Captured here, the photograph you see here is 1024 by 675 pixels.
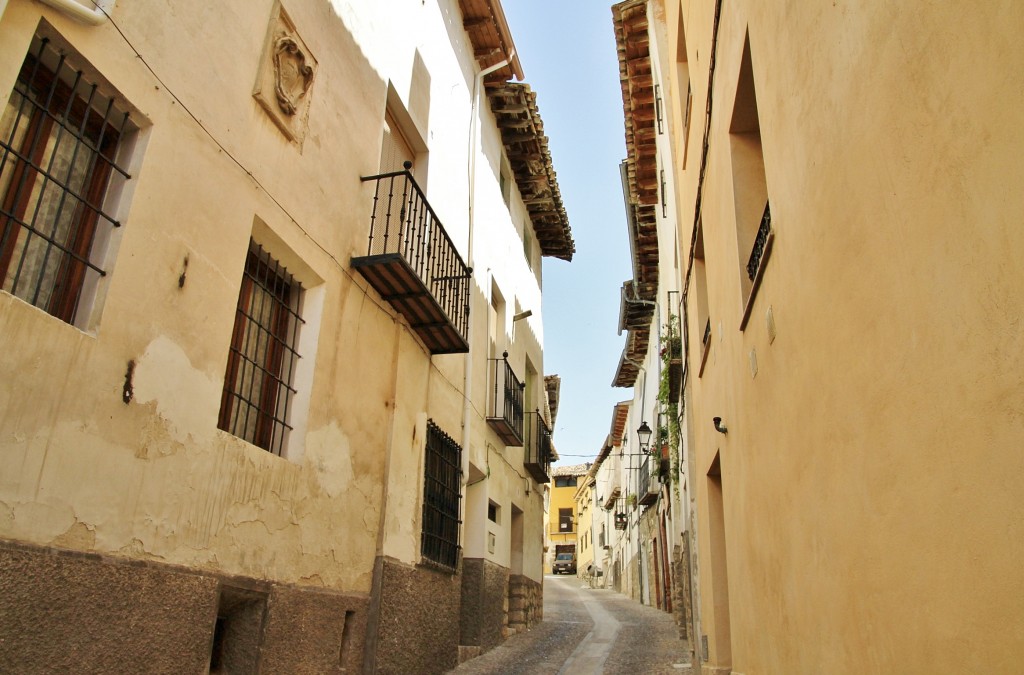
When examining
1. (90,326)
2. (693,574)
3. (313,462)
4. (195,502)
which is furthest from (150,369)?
(693,574)

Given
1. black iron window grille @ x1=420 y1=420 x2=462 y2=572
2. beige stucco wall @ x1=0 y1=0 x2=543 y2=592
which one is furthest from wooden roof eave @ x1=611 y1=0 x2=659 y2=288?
black iron window grille @ x1=420 y1=420 x2=462 y2=572

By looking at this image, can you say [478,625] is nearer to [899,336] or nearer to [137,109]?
[137,109]

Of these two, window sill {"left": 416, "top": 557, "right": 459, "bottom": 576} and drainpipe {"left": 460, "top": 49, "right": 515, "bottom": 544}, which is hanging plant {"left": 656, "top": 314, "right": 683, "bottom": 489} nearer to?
drainpipe {"left": 460, "top": 49, "right": 515, "bottom": 544}

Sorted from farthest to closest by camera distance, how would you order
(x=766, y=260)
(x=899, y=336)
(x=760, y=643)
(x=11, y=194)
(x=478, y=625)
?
1. (x=478, y=625)
2. (x=760, y=643)
3. (x=766, y=260)
4. (x=11, y=194)
5. (x=899, y=336)

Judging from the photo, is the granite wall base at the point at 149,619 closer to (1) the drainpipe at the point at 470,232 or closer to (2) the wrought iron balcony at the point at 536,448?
(1) the drainpipe at the point at 470,232

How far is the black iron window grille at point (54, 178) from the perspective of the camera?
12.5 ft

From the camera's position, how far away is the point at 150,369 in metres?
4.31

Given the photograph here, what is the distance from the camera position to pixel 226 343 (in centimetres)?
505

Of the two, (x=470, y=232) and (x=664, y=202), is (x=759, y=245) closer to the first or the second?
(x=470, y=232)

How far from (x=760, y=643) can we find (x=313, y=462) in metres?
3.48

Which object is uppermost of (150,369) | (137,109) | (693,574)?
(137,109)

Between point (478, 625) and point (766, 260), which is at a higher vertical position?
point (766, 260)

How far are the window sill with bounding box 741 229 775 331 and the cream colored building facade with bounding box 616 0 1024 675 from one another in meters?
0.02

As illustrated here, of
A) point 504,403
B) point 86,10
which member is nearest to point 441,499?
point 504,403
